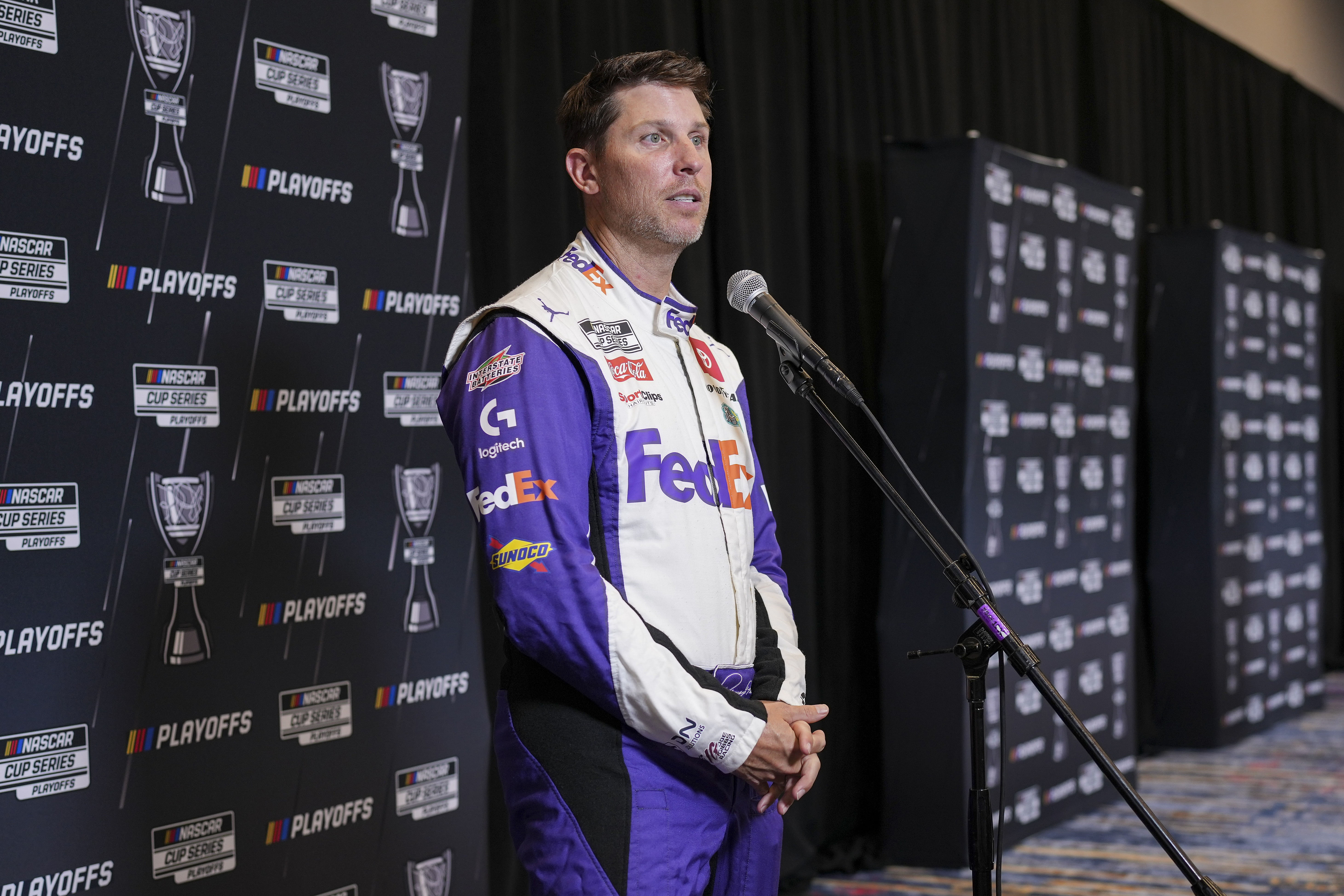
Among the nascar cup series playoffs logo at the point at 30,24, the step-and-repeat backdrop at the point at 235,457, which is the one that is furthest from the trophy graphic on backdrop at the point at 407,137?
the nascar cup series playoffs logo at the point at 30,24

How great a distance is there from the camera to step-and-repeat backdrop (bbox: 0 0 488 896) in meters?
1.95

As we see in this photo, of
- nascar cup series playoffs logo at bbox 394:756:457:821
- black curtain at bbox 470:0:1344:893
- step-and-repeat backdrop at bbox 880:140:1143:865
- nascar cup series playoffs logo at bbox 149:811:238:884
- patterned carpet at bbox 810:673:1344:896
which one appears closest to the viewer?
nascar cup series playoffs logo at bbox 149:811:238:884

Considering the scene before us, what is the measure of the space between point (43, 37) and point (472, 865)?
1812 millimetres

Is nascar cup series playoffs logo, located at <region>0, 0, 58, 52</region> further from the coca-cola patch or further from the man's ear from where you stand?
the coca-cola patch

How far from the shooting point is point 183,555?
2127 millimetres

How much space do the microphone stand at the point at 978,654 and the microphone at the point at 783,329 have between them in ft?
0.07

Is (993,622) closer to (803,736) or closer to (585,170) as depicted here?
(803,736)

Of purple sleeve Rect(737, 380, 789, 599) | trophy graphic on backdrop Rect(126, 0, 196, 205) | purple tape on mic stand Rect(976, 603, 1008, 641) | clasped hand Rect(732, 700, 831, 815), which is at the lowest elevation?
clasped hand Rect(732, 700, 831, 815)

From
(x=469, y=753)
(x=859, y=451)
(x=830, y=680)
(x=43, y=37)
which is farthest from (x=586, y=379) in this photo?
(x=830, y=680)

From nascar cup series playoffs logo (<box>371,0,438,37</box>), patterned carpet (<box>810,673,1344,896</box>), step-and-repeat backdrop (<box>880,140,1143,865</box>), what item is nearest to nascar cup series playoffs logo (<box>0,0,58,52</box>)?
nascar cup series playoffs logo (<box>371,0,438,37</box>)

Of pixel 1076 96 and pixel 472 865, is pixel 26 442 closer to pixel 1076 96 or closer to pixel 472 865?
pixel 472 865

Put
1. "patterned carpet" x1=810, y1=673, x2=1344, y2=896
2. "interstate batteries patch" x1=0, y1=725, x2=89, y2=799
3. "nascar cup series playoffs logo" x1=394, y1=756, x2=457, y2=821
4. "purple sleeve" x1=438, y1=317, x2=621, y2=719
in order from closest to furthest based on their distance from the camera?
1. "purple sleeve" x1=438, y1=317, x2=621, y2=719
2. "interstate batteries patch" x1=0, y1=725, x2=89, y2=799
3. "nascar cup series playoffs logo" x1=394, y1=756, x2=457, y2=821
4. "patterned carpet" x1=810, y1=673, x2=1344, y2=896

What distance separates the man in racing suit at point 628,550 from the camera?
1.34 metres

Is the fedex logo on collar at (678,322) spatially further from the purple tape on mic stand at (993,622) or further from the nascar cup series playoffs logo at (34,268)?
the nascar cup series playoffs logo at (34,268)
